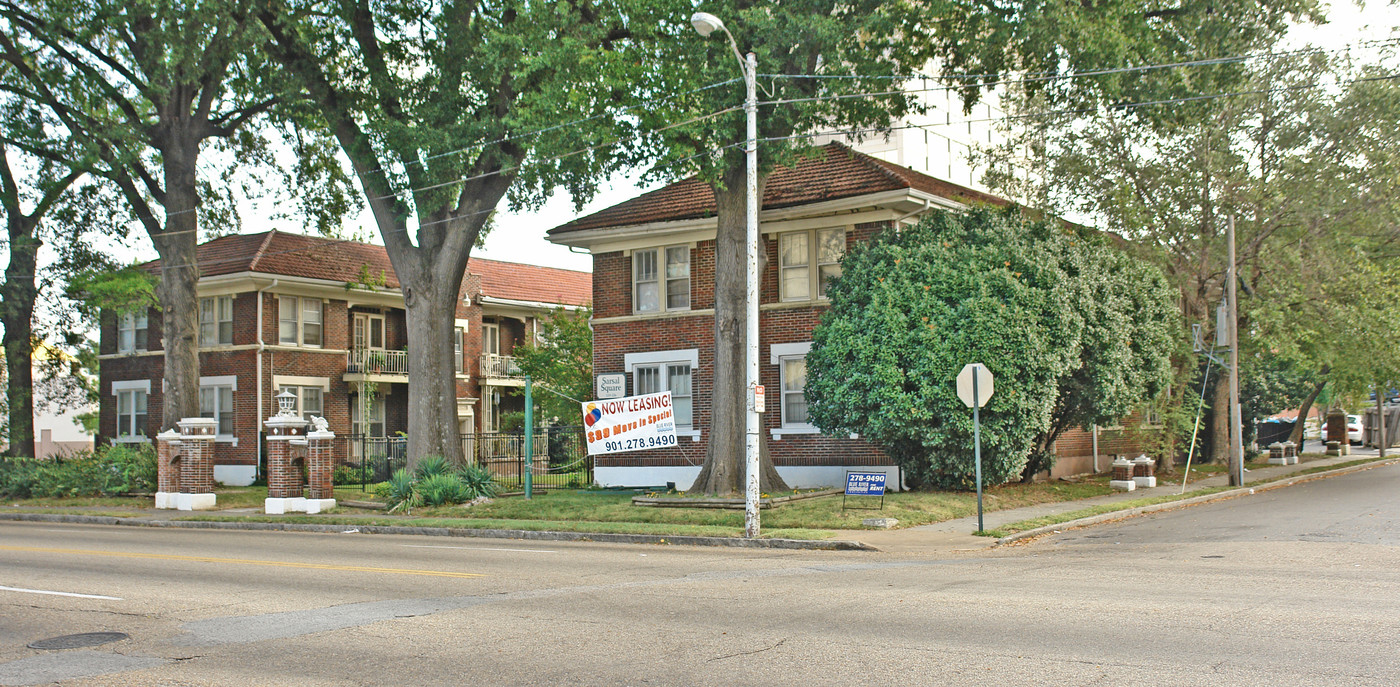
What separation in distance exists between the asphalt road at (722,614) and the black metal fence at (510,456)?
16238 mm

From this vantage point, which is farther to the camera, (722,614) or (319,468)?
(319,468)

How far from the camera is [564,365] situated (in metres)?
37.9

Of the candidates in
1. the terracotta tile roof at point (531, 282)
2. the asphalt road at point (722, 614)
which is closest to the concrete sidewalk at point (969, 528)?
the asphalt road at point (722, 614)

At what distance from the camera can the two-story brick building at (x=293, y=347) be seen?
36719 millimetres

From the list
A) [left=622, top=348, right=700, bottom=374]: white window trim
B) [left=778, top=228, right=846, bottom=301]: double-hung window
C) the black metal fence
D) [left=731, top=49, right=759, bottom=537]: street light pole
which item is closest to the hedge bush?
the black metal fence

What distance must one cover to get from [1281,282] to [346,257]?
3050 centimetres

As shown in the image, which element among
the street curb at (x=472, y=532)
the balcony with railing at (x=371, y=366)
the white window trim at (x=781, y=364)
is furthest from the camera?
the balcony with railing at (x=371, y=366)

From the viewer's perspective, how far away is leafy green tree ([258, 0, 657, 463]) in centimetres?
2061

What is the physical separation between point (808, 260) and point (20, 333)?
2356 cm

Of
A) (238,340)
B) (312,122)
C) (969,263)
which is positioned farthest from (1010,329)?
(238,340)

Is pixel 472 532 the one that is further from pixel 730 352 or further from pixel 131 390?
pixel 131 390

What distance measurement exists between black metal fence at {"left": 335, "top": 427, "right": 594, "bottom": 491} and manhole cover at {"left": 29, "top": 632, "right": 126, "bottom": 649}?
Answer: 811 inches

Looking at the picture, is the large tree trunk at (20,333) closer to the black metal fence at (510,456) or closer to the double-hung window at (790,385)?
the black metal fence at (510,456)

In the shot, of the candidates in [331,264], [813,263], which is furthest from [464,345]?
[813,263]
